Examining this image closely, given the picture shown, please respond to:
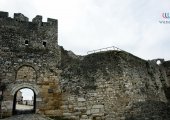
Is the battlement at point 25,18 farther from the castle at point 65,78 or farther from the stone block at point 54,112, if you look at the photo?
the stone block at point 54,112

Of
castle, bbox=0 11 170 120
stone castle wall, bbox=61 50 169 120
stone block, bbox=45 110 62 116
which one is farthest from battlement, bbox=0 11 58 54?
stone block, bbox=45 110 62 116

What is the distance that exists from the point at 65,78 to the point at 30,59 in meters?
2.26

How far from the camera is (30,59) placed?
Result: 40.6 ft

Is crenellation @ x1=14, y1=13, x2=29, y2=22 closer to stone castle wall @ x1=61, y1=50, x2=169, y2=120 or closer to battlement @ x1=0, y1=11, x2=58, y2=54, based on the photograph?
battlement @ x1=0, y1=11, x2=58, y2=54

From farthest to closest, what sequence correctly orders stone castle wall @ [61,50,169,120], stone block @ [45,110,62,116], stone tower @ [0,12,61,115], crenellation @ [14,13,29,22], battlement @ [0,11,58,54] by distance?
crenellation @ [14,13,29,22]
battlement @ [0,11,58,54]
stone castle wall @ [61,50,169,120]
stone tower @ [0,12,61,115]
stone block @ [45,110,62,116]

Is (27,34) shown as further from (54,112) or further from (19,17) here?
(54,112)

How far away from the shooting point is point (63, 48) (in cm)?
1352

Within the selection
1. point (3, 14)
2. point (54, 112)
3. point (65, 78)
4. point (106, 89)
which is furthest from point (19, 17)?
point (106, 89)

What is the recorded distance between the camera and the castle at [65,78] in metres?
11.7

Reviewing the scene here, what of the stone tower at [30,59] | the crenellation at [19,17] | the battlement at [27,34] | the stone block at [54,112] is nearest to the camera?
the stone block at [54,112]

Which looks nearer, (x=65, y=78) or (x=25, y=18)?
(x=65, y=78)

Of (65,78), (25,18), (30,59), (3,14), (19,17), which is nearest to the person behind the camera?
(30,59)

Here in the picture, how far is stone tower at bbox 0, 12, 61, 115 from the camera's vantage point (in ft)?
38.3

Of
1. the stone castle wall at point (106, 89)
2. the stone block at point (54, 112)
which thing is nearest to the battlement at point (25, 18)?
the stone castle wall at point (106, 89)
